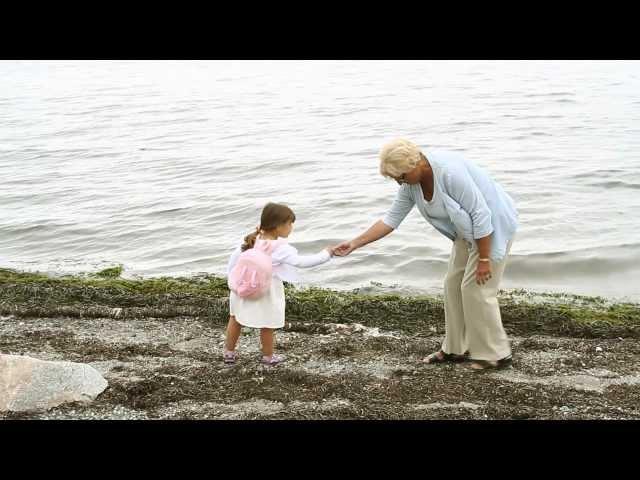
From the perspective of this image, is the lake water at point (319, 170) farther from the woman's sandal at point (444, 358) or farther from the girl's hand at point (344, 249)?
the girl's hand at point (344, 249)

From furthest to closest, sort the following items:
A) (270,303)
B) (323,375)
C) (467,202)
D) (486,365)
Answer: (486,365)
(323,375)
(270,303)
(467,202)

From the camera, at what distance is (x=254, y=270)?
20.0 ft

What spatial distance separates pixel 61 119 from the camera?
93.7 ft

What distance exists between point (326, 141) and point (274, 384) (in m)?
16.2

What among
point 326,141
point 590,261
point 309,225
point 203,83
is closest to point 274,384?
point 590,261

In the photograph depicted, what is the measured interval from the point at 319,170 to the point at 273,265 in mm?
12243

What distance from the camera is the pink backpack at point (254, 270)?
20.0 ft

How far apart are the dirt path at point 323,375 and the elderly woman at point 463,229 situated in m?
0.26

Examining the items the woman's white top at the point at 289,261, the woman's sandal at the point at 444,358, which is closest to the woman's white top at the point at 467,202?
the woman's white top at the point at 289,261

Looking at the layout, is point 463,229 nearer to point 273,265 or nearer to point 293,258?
point 293,258

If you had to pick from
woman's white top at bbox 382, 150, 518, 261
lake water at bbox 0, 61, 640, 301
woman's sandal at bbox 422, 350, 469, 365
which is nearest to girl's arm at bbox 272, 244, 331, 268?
woman's white top at bbox 382, 150, 518, 261

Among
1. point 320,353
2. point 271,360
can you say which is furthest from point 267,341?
point 320,353

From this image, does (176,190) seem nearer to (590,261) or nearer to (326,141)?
(326,141)

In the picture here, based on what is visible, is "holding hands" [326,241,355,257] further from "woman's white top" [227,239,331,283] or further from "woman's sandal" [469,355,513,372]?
"woman's sandal" [469,355,513,372]
